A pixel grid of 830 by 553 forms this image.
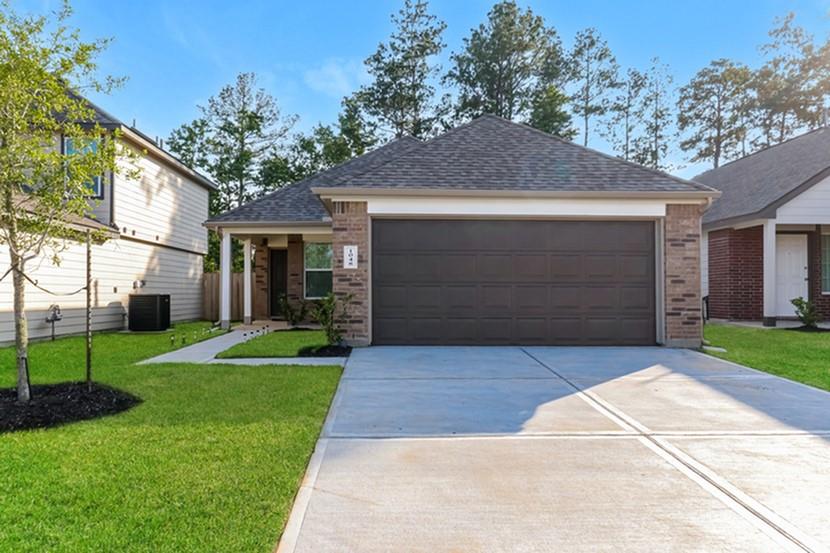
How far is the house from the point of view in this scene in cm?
949

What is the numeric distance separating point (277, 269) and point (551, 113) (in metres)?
18.0

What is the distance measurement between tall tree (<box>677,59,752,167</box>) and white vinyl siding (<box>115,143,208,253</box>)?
28481 mm

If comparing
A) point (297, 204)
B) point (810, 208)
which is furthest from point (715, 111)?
point (297, 204)

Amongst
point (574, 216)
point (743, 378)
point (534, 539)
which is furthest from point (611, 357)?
point (534, 539)

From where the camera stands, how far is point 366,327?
31.2 feet

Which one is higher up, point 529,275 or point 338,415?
point 529,275

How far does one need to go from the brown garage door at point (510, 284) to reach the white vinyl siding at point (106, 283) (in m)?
5.77

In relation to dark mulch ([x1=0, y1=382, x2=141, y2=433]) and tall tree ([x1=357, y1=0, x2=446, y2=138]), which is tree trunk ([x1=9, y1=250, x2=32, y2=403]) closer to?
dark mulch ([x1=0, y1=382, x2=141, y2=433])

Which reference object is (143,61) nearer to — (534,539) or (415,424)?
(415,424)

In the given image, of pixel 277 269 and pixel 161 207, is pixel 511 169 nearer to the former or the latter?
pixel 277 269

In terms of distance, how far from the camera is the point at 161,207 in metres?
16.2

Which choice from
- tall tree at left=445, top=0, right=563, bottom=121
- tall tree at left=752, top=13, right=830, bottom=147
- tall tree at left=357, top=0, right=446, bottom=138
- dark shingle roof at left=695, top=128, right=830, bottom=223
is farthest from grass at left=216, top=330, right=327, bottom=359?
tall tree at left=752, top=13, right=830, bottom=147

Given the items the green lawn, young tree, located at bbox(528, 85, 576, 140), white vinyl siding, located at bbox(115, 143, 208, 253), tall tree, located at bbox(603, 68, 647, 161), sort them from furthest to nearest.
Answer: tall tree, located at bbox(603, 68, 647, 161) → young tree, located at bbox(528, 85, 576, 140) → white vinyl siding, located at bbox(115, 143, 208, 253) → the green lawn

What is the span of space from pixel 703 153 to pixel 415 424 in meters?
34.3
